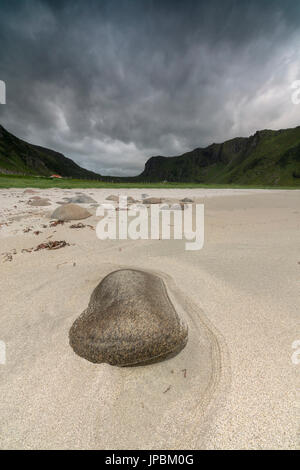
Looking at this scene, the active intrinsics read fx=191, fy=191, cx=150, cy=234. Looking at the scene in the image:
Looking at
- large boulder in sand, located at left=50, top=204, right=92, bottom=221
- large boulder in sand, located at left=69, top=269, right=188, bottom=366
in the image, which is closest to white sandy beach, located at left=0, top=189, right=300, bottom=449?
large boulder in sand, located at left=69, top=269, right=188, bottom=366

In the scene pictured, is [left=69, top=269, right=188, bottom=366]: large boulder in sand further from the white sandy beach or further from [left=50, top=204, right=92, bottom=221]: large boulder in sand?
[left=50, top=204, right=92, bottom=221]: large boulder in sand

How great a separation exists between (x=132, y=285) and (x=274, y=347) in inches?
58.6

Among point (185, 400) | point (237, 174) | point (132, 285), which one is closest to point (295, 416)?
point (185, 400)

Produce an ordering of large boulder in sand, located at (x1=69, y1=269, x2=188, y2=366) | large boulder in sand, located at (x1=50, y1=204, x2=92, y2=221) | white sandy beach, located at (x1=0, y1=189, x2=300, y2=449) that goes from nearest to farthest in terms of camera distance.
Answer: white sandy beach, located at (x1=0, y1=189, x2=300, y2=449)
large boulder in sand, located at (x1=69, y1=269, x2=188, y2=366)
large boulder in sand, located at (x1=50, y1=204, x2=92, y2=221)

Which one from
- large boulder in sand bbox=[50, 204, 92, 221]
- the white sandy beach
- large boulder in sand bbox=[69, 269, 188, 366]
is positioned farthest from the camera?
large boulder in sand bbox=[50, 204, 92, 221]

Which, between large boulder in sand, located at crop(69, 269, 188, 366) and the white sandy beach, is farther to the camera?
large boulder in sand, located at crop(69, 269, 188, 366)

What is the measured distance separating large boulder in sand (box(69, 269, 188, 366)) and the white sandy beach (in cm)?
8

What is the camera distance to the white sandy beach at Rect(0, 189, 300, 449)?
3.98ft

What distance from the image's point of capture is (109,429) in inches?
48.5

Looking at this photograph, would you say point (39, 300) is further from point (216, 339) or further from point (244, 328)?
point (244, 328)

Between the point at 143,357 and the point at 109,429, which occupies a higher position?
the point at 143,357

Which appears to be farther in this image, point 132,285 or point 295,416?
point 132,285

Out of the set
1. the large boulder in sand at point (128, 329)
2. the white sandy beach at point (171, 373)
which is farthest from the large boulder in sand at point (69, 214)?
the large boulder in sand at point (128, 329)

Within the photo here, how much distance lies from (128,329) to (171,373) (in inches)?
19.6
